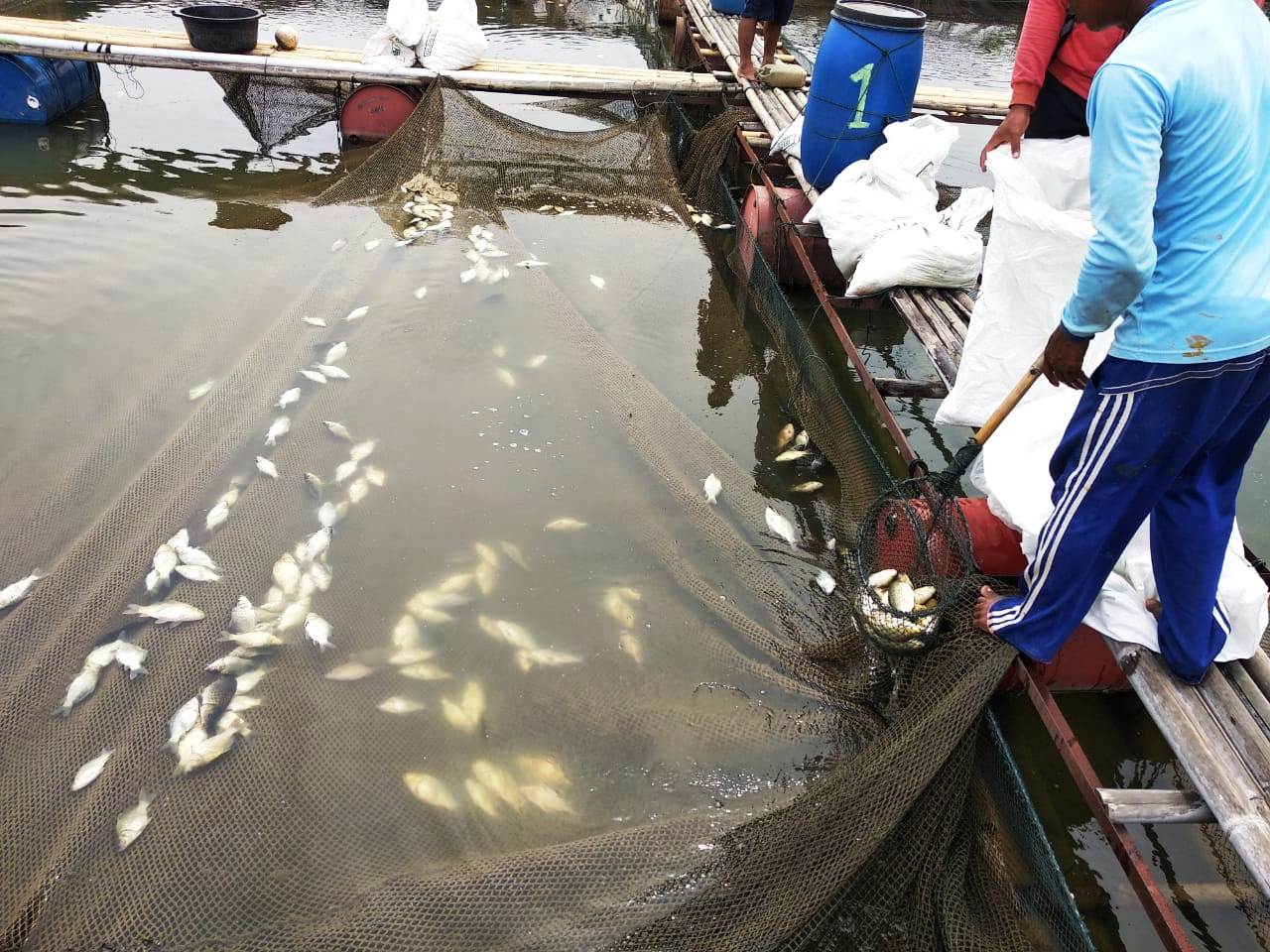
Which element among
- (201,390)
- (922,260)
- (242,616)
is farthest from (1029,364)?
(201,390)

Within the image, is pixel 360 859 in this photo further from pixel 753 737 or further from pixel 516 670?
pixel 753 737

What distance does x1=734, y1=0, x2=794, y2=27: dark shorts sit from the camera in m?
7.74

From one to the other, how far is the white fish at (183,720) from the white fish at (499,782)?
0.95 metres

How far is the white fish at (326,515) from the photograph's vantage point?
381 centimetres

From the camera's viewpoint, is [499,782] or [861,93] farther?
[861,93]

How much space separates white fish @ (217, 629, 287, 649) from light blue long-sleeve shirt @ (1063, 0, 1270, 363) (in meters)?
2.86

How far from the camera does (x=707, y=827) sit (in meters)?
2.58

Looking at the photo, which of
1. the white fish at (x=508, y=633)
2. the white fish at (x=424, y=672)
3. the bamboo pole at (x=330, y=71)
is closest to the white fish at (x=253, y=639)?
the white fish at (x=424, y=672)

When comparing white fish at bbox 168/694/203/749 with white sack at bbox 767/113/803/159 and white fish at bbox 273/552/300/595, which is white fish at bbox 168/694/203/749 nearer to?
white fish at bbox 273/552/300/595

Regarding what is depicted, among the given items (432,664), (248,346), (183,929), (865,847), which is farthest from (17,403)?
(865,847)

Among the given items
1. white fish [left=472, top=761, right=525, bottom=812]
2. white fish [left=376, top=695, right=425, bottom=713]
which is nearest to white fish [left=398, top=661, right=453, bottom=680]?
white fish [left=376, top=695, right=425, bottom=713]

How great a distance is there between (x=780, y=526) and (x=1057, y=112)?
227cm

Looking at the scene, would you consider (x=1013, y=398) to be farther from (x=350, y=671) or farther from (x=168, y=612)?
(x=168, y=612)

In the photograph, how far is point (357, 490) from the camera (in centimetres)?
403
